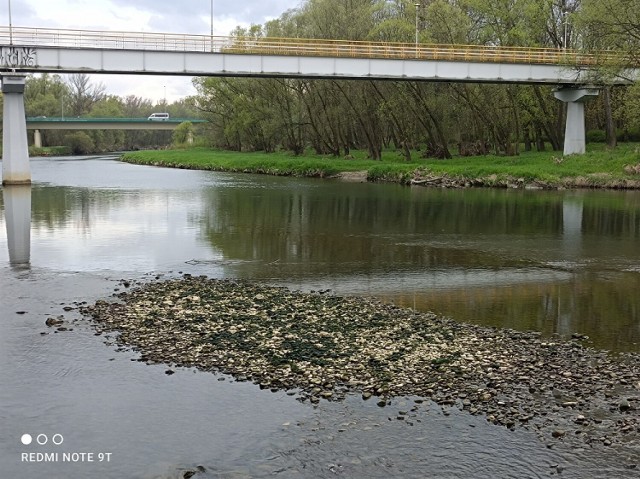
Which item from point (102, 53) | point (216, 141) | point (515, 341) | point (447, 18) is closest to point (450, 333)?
point (515, 341)

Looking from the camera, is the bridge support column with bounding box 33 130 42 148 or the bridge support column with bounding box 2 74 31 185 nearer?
the bridge support column with bounding box 2 74 31 185

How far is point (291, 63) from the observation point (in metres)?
58.0

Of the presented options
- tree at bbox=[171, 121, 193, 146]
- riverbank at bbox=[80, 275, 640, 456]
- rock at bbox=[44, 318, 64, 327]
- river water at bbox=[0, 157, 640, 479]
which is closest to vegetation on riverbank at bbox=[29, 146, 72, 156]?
tree at bbox=[171, 121, 193, 146]

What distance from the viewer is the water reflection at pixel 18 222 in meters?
27.0

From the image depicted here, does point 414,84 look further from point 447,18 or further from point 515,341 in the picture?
point 515,341

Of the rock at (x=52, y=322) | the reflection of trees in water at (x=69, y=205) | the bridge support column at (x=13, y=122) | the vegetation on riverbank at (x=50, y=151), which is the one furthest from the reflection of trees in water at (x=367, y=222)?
the vegetation on riverbank at (x=50, y=151)

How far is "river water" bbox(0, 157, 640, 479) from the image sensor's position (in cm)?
1070

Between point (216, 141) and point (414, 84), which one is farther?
point (216, 141)

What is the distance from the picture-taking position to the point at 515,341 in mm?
15859

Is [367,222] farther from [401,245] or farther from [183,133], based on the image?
[183,133]

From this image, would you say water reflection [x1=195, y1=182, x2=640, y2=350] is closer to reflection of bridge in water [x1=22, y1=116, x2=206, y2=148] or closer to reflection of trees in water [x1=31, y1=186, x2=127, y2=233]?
reflection of trees in water [x1=31, y1=186, x2=127, y2=233]

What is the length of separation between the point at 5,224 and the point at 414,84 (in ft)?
150

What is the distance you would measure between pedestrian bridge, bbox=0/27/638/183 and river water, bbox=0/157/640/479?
30.7 ft

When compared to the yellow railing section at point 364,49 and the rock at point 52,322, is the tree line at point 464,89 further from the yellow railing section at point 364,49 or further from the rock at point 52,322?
the rock at point 52,322
